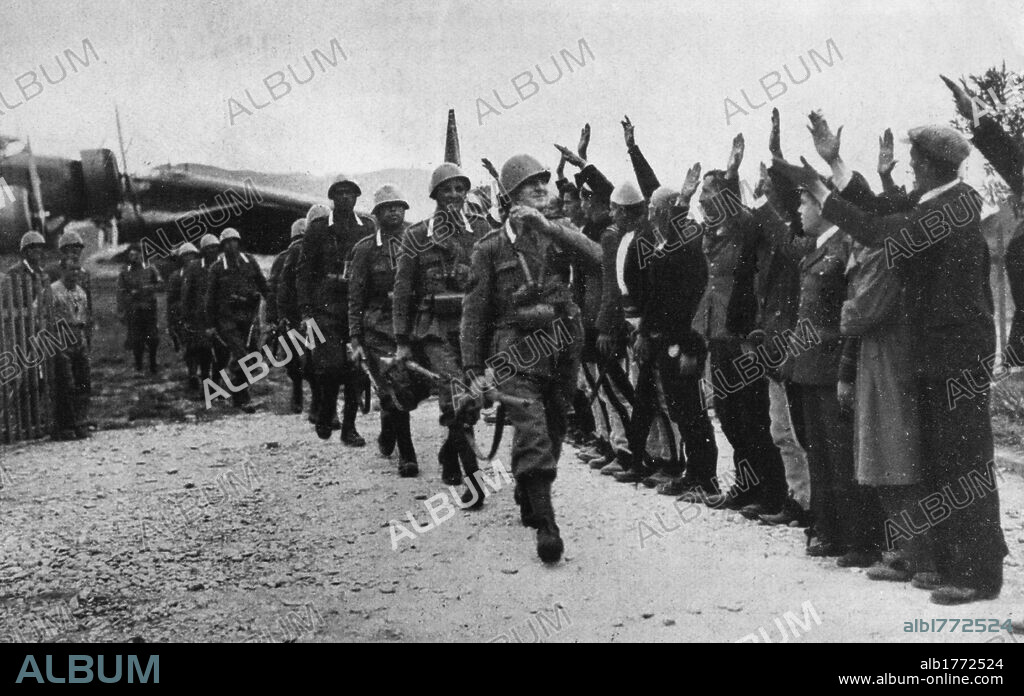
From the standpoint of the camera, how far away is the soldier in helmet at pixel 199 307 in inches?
465

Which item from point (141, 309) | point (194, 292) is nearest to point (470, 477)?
point (194, 292)

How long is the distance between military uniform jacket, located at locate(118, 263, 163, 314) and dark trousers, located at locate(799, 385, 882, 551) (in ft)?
38.6

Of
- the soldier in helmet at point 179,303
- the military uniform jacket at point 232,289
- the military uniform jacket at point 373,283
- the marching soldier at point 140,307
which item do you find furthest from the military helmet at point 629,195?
the marching soldier at point 140,307

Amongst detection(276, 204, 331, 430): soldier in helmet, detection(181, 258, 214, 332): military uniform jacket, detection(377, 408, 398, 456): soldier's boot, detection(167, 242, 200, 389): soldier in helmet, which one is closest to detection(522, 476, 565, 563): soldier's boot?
detection(377, 408, 398, 456): soldier's boot

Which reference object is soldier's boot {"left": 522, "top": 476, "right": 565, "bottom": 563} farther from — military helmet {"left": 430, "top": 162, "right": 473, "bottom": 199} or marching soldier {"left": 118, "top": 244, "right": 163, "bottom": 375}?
marching soldier {"left": 118, "top": 244, "right": 163, "bottom": 375}

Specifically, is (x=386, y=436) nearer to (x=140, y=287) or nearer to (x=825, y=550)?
(x=825, y=550)

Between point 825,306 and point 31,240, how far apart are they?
8.52 meters

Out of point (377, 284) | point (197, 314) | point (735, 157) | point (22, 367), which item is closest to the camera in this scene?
point (735, 157)

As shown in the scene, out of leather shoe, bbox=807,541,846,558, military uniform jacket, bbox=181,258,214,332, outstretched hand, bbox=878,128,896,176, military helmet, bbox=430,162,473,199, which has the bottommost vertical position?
leather shoe, bbox=807,541,846,558

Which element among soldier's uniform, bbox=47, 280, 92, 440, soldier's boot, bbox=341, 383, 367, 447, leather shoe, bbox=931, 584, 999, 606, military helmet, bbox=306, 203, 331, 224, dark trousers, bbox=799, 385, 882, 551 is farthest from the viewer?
soldier's uniform, bbox=47, 280, 92, 440

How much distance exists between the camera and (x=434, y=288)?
645 centimetres

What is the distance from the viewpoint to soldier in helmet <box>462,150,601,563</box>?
15.8ft
